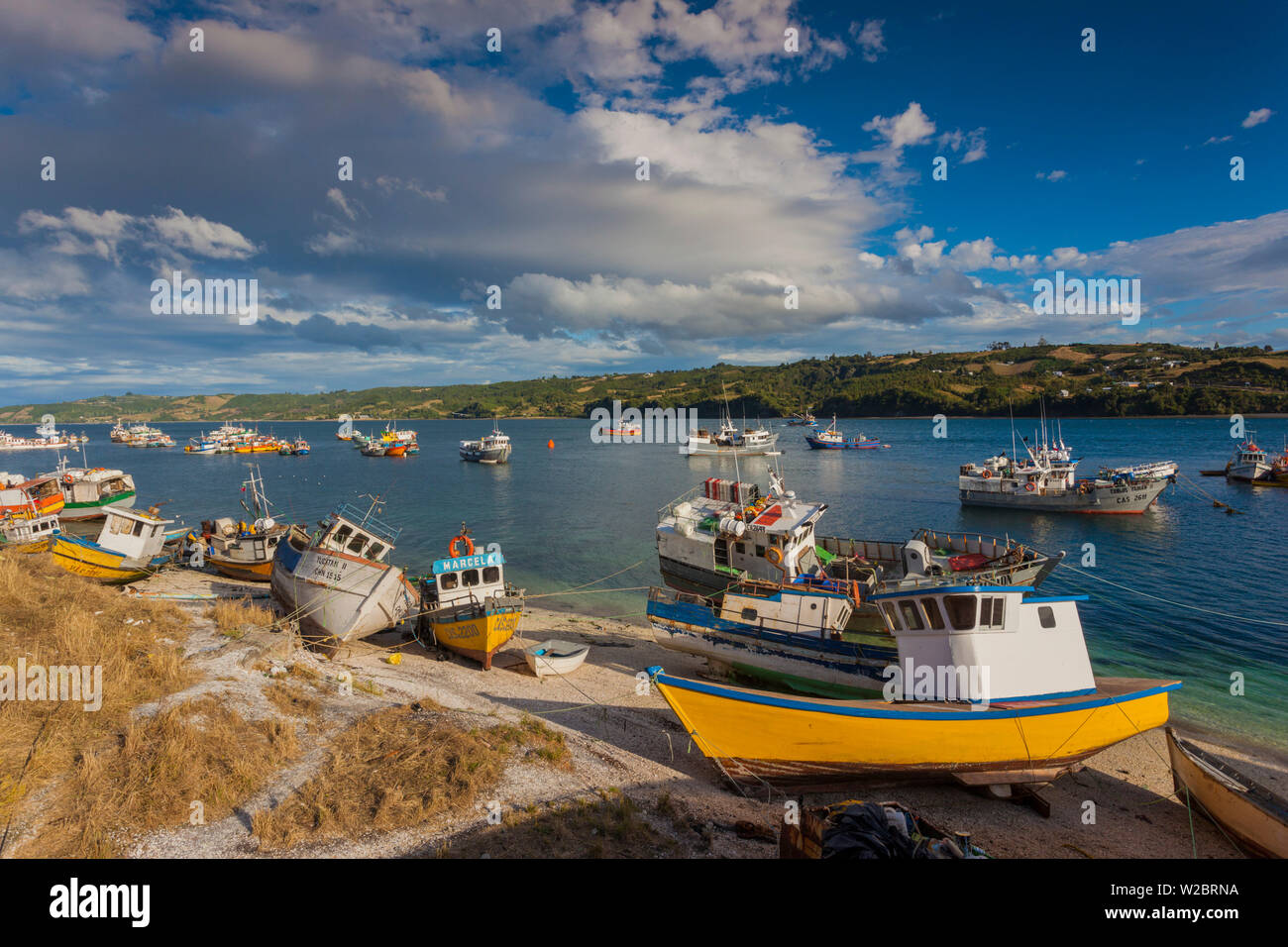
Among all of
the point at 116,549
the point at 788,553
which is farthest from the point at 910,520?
the point at 116,549

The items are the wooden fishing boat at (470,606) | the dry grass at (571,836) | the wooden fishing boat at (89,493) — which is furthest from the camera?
the wooden fishing boat at (89,493)

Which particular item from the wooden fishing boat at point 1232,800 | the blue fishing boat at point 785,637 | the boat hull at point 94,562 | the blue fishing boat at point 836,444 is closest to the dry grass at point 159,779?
the blue fishing boat at point 785,637

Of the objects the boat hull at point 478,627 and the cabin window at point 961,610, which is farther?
the boat hull at point 478,627

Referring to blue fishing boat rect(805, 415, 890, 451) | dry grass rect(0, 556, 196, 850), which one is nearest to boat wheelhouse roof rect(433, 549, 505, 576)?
dry grass rect(0, 556, 196, 850)

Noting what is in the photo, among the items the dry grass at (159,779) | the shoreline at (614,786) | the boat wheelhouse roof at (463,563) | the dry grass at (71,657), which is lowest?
the shoreline at (614,786)

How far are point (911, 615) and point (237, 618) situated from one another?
20.9 m

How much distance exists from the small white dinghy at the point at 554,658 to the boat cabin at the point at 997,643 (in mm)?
9913

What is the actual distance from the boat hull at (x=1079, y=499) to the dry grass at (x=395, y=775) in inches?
1867

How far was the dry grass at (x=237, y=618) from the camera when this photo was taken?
58.2ft

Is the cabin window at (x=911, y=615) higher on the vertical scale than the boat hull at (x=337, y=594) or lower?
higher

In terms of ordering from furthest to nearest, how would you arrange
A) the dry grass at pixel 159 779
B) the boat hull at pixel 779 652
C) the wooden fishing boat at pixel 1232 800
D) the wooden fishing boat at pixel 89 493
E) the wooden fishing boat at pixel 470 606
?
the wooden fishing boat at pixel 89 493
the wooden fishing boat at pixel 470 606
the boat hull at pixel 779 652
the wooden fishing boat at pixel 1232 800
the dry grass at pixel 159 779

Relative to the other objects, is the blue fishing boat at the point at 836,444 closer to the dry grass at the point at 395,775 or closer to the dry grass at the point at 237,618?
the dry grass at the point at 237,618

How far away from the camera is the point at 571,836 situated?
8578 millimetres
